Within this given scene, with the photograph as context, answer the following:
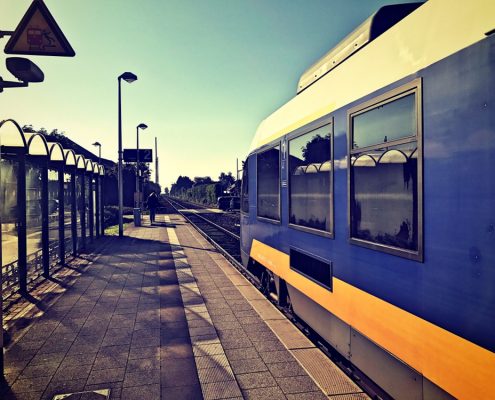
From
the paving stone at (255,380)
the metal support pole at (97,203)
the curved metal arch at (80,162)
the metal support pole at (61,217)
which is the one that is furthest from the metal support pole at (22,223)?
the metal support pole at (97,203)

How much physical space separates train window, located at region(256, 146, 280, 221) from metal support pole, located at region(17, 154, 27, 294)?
4.34m

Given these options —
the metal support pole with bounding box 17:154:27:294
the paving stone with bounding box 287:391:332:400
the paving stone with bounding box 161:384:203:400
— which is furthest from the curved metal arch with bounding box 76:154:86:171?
the paving stone with bounding box 287:391:332:400

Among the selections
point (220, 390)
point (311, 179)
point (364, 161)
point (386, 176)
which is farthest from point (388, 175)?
point (220, 390)

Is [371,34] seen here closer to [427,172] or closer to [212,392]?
[427,172]

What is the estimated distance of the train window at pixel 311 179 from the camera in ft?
14.5

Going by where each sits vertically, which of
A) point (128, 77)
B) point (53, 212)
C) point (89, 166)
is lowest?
point (53, 212)

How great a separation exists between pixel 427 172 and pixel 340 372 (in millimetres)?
2531

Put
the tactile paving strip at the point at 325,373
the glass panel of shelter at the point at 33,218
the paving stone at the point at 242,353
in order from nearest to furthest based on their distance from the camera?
1. the tactile paving strip at the point at 325,373
2. the paving stone at the point at 242,353
3. the glass panel of shelter at the point at 33,218

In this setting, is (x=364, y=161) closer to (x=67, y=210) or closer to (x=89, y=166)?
(x=67, y=210)

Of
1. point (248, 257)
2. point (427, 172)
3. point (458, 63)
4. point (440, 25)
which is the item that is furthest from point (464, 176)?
point (248, 257)

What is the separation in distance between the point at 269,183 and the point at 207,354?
2.89m

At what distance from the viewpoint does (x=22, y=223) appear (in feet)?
25.4

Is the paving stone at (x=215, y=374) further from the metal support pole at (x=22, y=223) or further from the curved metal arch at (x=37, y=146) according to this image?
the curved metal arch at (x=37, y=146)

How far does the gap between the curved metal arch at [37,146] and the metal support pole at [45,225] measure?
299 millimetres
